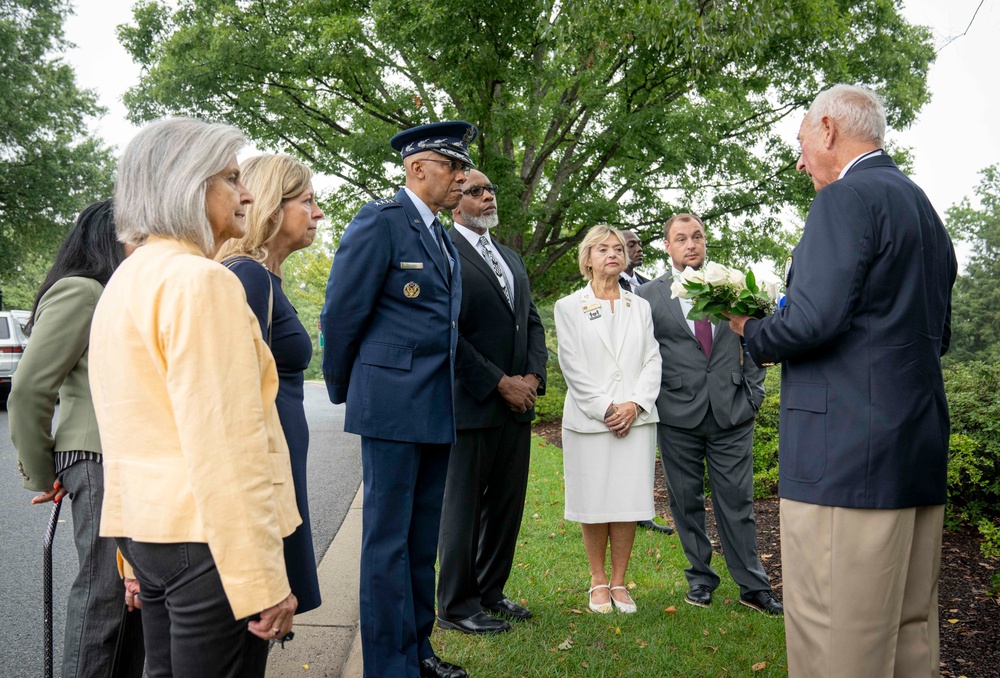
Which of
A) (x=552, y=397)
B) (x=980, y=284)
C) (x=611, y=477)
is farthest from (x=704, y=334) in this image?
(x=980, y=284)

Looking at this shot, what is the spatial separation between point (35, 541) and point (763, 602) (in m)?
5.62

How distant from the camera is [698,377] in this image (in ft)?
17.9

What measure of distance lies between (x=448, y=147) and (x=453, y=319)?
89cm

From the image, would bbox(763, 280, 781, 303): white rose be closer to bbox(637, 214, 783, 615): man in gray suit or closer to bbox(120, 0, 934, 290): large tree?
bbox(637, 214, 783, 615): man in gray suit

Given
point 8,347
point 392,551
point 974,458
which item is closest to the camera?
point 392,551

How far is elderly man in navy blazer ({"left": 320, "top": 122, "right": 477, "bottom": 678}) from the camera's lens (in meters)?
3.82

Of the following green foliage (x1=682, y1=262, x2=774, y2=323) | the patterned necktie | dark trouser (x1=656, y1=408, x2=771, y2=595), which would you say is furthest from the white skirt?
green foliage (x1=682, y1=262, x2=774, y2=323)

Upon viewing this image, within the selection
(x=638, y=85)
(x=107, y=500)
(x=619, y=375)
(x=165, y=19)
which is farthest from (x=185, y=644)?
(x=165, y=19)

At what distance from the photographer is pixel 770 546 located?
6691 millimetres

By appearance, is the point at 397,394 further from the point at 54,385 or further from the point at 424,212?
the point at 54,385

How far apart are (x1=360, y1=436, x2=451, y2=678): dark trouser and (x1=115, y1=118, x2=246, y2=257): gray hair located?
6.12ft

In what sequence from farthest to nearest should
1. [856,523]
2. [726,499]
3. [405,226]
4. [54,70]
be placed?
[54,70]
[726,499]
[405,226]
[856,523]

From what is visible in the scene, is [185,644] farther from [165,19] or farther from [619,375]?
[165,19]

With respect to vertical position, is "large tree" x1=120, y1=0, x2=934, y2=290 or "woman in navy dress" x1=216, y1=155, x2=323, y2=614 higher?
"large tree" x1=120, y1=0, x2=934, y2=290
